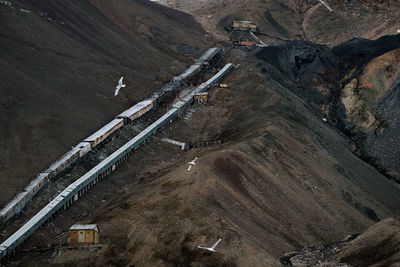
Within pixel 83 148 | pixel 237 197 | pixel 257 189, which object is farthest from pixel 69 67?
pixel 237 197

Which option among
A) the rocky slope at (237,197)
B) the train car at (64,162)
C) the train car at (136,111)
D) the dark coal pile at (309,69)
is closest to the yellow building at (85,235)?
the rocky slope at (237,197)

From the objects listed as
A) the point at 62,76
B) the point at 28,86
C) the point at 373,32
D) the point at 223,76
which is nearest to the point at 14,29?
the point at 62,76

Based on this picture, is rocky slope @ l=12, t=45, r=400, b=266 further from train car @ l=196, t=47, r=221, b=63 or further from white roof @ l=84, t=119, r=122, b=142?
train car @ l=196, t=47, r=221, b=63

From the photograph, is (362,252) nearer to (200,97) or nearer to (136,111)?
(136,111)

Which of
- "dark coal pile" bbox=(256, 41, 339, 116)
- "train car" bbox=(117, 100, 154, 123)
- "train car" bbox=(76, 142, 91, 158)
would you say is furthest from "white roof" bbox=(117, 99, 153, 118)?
"dark coal pile" bbox=(256, 41, 339, 116)

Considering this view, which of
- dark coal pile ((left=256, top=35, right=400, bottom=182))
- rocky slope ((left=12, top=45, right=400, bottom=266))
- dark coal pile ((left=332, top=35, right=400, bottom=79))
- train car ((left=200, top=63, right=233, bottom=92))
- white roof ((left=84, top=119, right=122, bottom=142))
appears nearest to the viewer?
rocky slope ((left=12, top=45, right=400, bottom=266))

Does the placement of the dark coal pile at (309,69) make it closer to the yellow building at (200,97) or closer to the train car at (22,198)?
the yellow building at (200,97)

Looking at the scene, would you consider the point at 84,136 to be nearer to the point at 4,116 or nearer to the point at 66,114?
the point at 66,114
